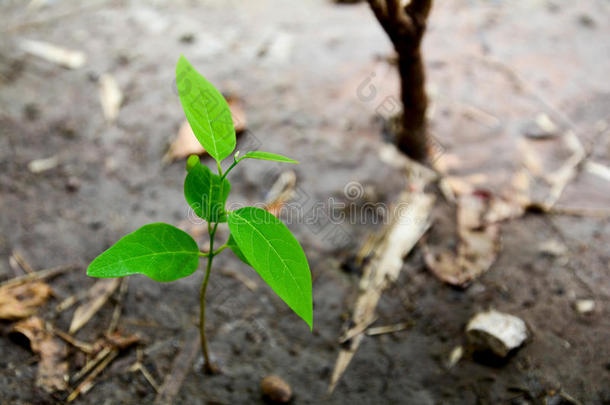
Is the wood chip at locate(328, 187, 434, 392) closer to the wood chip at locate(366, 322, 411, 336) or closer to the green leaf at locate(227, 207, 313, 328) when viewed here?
the wood chip at locate(366, 322, 411, 336)

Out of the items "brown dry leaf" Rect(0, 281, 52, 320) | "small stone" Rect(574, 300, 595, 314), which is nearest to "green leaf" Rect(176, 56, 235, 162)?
"brown dry leaf" Rect(0, 281, 52, 320)

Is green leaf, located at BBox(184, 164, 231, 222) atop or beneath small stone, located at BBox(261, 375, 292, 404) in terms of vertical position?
atop

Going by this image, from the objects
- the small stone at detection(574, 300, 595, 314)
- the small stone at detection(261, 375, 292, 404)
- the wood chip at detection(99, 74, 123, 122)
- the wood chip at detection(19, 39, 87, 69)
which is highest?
the wood chip at detection(19, 39, 87, 69)

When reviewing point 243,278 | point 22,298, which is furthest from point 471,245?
point 22,298

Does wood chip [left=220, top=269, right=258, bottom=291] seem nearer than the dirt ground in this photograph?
No

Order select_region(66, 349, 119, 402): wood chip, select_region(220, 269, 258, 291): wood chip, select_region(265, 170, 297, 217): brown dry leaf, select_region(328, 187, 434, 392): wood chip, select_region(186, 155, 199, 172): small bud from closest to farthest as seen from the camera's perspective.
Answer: select_region(186, 155, 199, 172): small bud, select_region(66, 349, 119, 402): wood chip, select_region(328, 187, 434, 392): wood chip, select_region(220, 269, 258, 291): wood chip, select_region(265, 170, 297, 217): brown dry leaf

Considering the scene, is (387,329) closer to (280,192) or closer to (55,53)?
(280,192)

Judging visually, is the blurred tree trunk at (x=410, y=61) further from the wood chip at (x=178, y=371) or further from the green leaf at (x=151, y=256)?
the wood chip at (x=178, y=371)

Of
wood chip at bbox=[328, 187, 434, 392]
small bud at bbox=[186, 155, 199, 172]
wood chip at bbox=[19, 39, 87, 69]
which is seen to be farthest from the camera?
wood chip at bbox=[19, 39, 87, 69]
